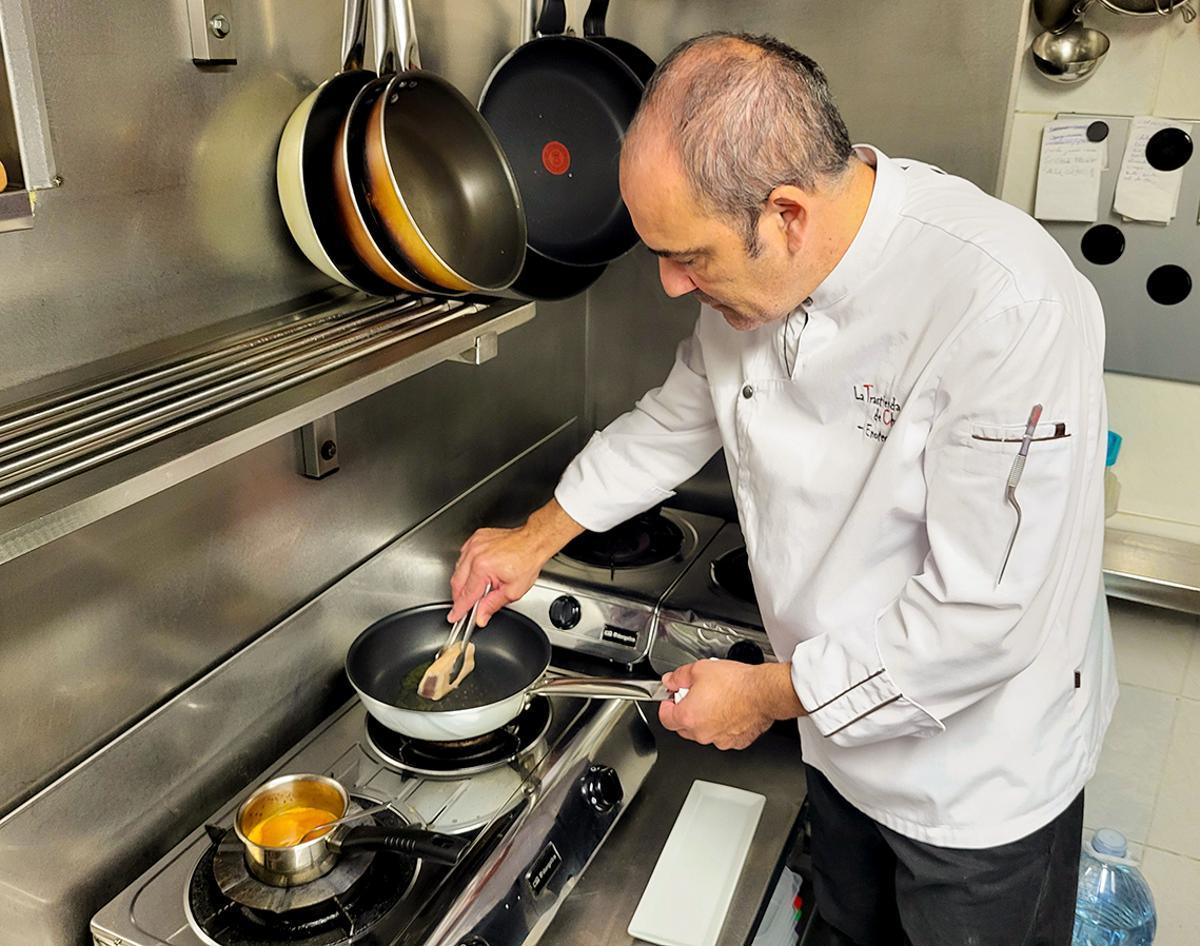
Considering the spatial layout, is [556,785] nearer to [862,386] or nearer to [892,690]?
[892,690]

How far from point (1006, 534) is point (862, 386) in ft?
0.68

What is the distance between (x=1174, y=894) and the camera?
176 centimetres

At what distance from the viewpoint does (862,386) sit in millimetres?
1057

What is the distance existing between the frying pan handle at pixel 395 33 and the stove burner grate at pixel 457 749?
0.73 m

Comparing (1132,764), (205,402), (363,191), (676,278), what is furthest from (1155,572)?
(205,402)

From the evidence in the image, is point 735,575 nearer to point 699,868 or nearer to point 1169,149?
point 699,868

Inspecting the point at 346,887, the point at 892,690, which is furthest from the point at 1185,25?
the point at 346,887

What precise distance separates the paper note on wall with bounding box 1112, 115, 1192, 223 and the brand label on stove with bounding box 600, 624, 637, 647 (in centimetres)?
100

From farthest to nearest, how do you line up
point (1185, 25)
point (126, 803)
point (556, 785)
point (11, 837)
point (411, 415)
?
point (1185, 25), point (411, 415), point (556, 785), point (126, 803), point (11, 837)

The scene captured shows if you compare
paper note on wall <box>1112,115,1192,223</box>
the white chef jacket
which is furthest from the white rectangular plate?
paper note on wall <box>1112,115,1192,223</box>

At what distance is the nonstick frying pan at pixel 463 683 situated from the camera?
45.2 inches

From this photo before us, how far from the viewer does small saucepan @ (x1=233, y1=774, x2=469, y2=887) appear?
3.25 feet

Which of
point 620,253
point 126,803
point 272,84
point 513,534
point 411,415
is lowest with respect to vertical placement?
point 126,803

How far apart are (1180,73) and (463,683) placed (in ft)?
4.42
